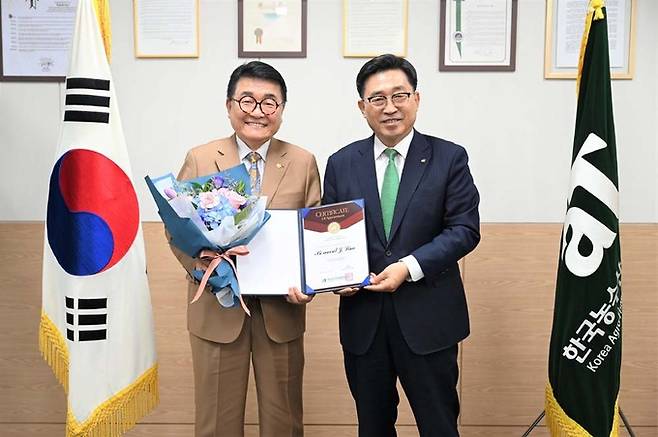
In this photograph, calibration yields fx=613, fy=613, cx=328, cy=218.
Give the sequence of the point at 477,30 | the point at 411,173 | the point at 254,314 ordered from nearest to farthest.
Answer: the point at 411,173 → the point at 254,314 → the point at 477,30

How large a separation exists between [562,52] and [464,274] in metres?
1.05

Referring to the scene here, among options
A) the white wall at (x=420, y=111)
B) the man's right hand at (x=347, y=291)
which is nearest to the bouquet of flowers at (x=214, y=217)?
the man's right hand at (x=347, y=291)

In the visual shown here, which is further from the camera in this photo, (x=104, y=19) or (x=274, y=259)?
(x=104, y=19)

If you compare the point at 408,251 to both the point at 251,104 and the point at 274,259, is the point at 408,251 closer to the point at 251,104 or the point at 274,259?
the point at 274,259

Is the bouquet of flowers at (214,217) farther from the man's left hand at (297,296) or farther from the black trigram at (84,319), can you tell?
the black trigram at (84,319)

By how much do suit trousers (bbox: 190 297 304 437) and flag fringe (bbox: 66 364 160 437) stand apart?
23cm

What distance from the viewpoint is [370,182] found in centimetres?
191

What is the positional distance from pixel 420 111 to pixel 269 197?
3.35ft

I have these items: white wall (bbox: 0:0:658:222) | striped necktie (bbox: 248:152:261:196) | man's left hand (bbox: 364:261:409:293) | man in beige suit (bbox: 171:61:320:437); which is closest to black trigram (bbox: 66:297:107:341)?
man in beige suit (bbox: 171:61:320:437)

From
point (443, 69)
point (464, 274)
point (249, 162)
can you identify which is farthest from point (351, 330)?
point (443, 69)

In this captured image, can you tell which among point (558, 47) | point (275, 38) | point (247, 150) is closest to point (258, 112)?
point (247, 150)

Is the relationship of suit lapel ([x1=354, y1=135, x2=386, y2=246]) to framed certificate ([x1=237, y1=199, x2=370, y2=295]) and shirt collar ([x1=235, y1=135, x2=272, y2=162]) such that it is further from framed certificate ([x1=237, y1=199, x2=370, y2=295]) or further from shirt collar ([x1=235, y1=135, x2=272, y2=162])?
shirt collar ([x1=235, y1=135, x2=272, y2=162])

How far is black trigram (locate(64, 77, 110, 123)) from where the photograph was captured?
80.6 inches

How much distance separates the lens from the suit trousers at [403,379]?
1871 mm
